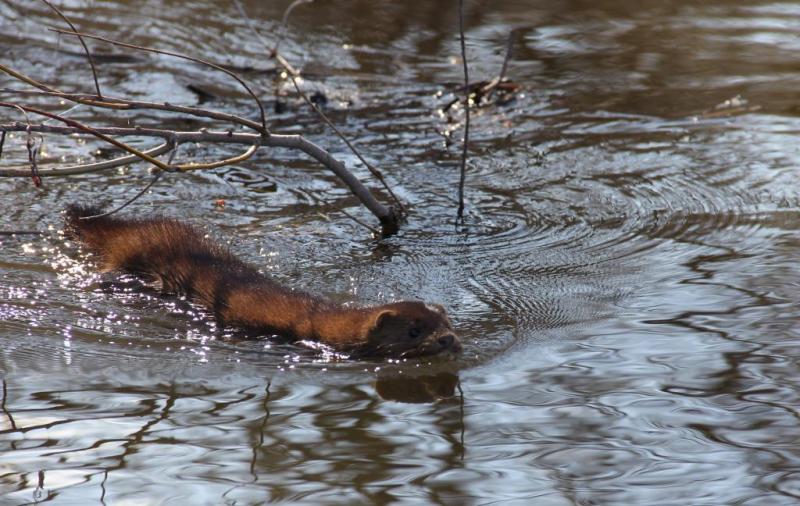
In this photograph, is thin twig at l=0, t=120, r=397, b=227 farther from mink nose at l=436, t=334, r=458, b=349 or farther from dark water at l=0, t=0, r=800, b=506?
mink nose at l=436, t=334, r=458, b=349

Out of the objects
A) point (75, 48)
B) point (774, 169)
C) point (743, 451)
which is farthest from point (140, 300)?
point (75, 48)

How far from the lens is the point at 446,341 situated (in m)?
6.17

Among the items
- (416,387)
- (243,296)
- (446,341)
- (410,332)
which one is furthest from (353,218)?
(416,387)

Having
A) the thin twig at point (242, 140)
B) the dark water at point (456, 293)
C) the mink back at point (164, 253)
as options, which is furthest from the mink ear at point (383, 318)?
the thin twig at point (242, 140)

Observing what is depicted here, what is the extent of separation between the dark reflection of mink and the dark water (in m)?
0.02

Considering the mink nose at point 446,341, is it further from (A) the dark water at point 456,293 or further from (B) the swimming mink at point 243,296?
(A) the dark water at point 456,293

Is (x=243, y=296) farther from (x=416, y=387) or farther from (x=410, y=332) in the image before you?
(x=416, y=387)

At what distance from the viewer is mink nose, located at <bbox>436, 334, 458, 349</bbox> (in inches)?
243

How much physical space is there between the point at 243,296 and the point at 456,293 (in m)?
1.28

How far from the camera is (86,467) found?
15.5ft

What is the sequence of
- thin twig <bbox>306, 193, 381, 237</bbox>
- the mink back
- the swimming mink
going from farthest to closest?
thin twig <bbox>306, 193, 381, 237</bbox>
the mink back
the swimming mink

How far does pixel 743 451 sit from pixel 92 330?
3500 mm

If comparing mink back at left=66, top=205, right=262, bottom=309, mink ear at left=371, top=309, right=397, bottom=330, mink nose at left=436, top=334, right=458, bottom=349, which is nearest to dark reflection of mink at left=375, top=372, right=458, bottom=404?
mink nose at left=436, top=334, right=458, bottom=349

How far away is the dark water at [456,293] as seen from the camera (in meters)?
4.84
